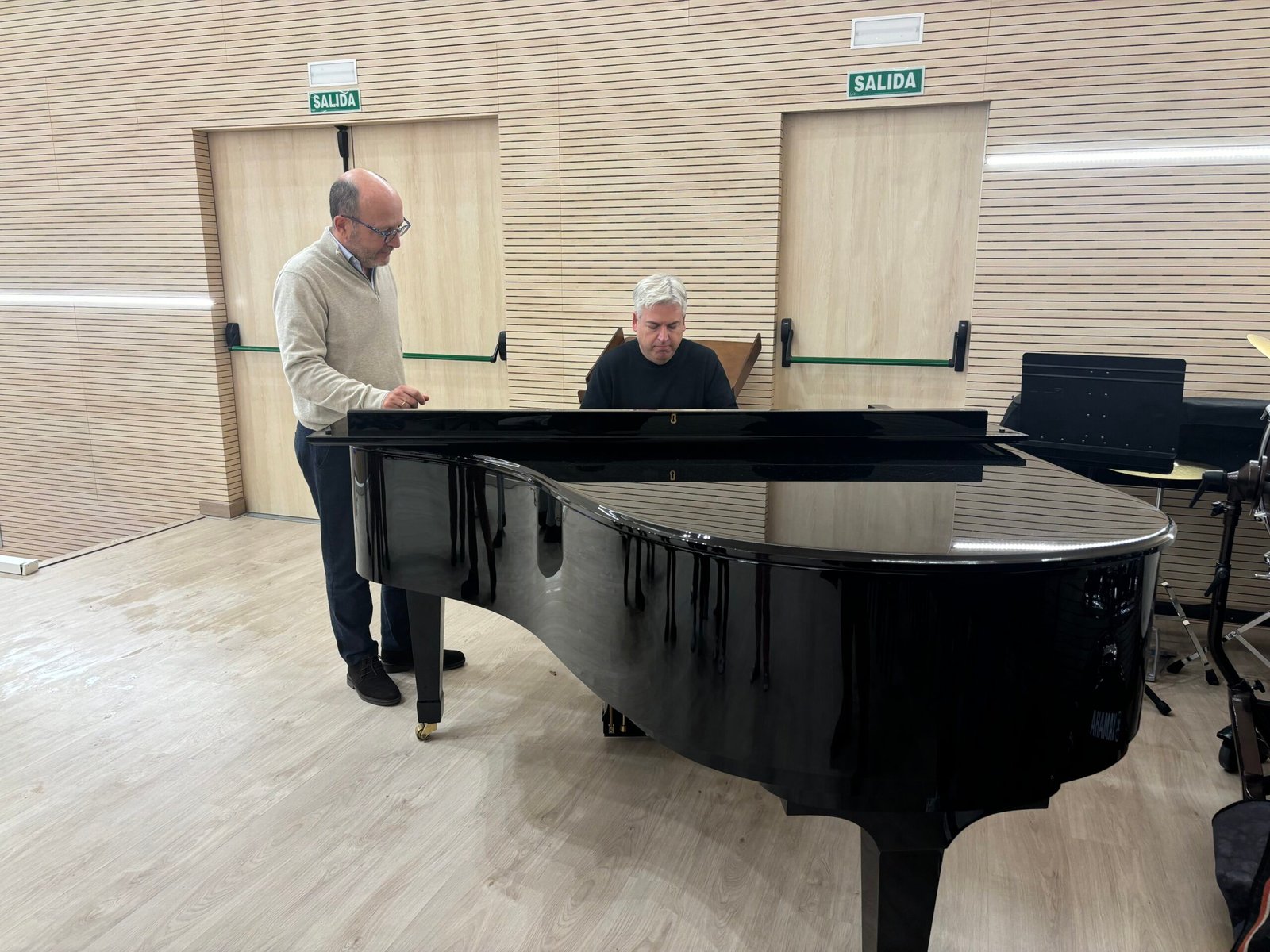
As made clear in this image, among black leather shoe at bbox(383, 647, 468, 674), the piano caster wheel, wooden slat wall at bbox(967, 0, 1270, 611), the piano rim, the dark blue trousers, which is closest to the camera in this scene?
the piano rim

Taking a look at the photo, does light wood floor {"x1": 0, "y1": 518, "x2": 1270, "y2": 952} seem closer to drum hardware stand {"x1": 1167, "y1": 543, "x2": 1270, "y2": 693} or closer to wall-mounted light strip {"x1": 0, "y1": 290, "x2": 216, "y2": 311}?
drum hardware stand {"x1": 1167, "y1": 543, "x2": 1270, "y2": 693}

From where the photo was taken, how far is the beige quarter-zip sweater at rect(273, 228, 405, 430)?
8.83 ft

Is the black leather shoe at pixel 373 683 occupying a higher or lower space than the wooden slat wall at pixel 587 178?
lower

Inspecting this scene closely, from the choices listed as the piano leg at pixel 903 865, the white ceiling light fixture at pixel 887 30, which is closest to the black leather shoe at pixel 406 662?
the piano leg at pixel 903 865

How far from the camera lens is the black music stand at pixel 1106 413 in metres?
3.04

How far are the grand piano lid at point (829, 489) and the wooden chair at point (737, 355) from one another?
Answer: 156 centimetres

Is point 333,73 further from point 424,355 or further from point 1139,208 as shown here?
point 1139,208

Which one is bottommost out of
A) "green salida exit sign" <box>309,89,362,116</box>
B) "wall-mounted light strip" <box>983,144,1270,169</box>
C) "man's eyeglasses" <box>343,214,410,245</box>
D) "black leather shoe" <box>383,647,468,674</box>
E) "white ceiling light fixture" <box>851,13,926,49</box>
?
"black leather shoe" <box>383,647,468,674</box>

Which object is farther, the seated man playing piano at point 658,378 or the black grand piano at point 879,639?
the seated man playing piano at point 658,378

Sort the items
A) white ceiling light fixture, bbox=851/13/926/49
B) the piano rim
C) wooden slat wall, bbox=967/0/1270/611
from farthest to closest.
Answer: white ceiling light fixture, bbox=851/13/926/49
wooden slat wall, bbox=967/0/1270/611
the piano rim

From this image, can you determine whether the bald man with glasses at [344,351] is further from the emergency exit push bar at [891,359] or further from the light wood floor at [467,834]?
the emergency exit push bar at [891,359]

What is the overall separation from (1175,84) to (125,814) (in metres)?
4.54

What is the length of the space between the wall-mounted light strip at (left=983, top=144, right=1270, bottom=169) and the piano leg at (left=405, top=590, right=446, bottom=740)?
3047mm

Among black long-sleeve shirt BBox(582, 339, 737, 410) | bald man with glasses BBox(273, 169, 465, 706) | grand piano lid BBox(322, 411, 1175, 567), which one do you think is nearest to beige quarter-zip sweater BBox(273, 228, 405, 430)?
bald man with glasses BBox(273, 169, 465, 706)
